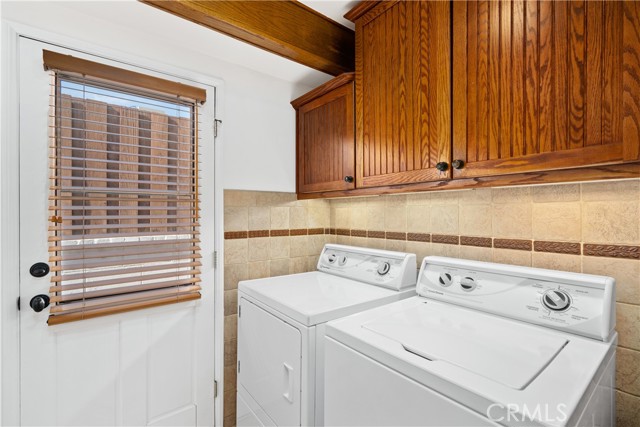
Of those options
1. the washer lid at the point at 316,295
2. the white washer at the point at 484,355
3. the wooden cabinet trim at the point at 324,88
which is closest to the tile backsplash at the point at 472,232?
the white washer at the point at 484,355

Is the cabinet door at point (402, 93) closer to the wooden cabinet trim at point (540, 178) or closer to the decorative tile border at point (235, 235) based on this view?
the wooden cabinet trim at point (540, 178)

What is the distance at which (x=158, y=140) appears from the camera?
1.58 m

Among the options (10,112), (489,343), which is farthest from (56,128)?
(489,343)

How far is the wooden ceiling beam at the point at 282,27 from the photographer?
1.28 meters

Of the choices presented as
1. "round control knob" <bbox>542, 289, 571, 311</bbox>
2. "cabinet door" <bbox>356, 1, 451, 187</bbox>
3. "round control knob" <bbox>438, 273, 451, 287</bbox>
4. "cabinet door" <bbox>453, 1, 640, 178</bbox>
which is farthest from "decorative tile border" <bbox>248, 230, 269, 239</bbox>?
"round control knob" <bbox>542, 289, 571, 311</bbox>

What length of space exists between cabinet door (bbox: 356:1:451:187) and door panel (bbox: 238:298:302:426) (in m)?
0.85

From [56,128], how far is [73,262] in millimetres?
610

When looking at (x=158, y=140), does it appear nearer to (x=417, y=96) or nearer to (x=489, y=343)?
(x=417, y=96)

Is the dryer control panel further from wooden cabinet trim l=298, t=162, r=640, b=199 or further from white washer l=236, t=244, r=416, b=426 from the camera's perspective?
wooden cabinet trim l=298, t=162, r=640, b=199

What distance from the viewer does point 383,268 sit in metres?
1.65

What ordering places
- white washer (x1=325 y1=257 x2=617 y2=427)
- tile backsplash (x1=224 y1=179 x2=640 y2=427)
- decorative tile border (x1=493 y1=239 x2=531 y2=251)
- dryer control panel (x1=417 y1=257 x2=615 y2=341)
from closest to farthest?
1. white washer (x1=325 y1=257 x2=617 y2=427)
2. dryer control panel (x1=417 y1=257 x2=615 y2=341)
3. tile backsplash (x1=224 y1=179 x2=640 y2=427)
4. decorative tile border (x1=493 y1=239 x2=531 y2=251)

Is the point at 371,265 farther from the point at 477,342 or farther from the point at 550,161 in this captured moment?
the point at 550,161

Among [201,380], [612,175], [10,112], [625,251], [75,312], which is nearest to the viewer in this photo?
[612,175]

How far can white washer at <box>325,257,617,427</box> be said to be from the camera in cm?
69
